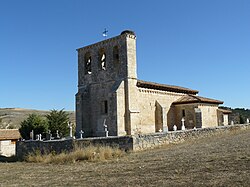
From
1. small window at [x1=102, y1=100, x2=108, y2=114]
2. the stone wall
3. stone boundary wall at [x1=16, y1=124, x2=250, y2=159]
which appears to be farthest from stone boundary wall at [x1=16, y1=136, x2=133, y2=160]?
the stone wall

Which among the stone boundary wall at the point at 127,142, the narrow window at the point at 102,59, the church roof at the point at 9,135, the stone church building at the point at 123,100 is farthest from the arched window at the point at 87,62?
the church roof at the point at 9,135

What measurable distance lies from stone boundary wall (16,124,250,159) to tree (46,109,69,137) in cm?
1159

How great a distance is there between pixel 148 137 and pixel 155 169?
23.7 feet

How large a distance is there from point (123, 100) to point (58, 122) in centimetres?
1497

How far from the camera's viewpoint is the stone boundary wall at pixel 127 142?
1702 cm

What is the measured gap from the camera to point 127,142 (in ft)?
55.5

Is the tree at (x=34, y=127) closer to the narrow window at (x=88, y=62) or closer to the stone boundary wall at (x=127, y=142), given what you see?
the stone boundary wall at (x=127, y=142)

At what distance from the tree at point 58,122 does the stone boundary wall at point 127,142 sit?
11.6m

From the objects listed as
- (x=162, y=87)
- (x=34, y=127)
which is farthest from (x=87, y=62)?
(x=34, y=127)

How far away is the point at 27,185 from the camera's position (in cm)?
969

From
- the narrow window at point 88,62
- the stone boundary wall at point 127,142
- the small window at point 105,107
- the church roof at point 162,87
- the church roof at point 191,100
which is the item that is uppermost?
the narrow window at point 88,62

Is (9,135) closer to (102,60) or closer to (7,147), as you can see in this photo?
(7,147)

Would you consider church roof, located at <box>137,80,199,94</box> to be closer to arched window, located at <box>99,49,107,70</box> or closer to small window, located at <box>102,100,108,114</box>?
→ small window, located at <box>102,100,108,114</box>

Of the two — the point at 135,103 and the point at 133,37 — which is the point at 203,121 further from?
the point at 133,37
